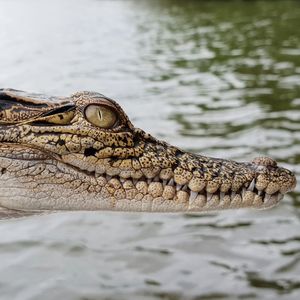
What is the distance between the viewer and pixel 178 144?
24.9 feet

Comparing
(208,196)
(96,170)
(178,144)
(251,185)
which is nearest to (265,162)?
(251,185)

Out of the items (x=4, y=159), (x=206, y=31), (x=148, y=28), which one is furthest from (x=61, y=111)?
(x=148, y=28)

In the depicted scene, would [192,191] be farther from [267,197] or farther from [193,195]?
[267,197]

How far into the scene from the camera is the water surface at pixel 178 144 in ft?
14.7

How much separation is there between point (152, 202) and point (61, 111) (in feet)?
2.51

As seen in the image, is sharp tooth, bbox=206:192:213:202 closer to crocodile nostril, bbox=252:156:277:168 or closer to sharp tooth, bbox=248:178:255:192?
sharp tooth, bbox=248:178:255:192

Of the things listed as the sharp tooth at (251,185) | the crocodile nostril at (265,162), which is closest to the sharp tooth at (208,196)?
the sharp tooth at (251,185)

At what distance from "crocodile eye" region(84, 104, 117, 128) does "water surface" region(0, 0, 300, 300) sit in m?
1.25

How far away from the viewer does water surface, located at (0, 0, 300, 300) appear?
4488 mm

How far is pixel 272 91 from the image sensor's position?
34.4ft

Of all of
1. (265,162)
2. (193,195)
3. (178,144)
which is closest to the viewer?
(193,195)

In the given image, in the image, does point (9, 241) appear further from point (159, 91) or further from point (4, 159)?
point (159, 91)

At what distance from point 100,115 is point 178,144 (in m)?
3.87

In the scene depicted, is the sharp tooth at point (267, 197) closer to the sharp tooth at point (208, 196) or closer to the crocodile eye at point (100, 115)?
the sharp tooth at point (208, 196)
